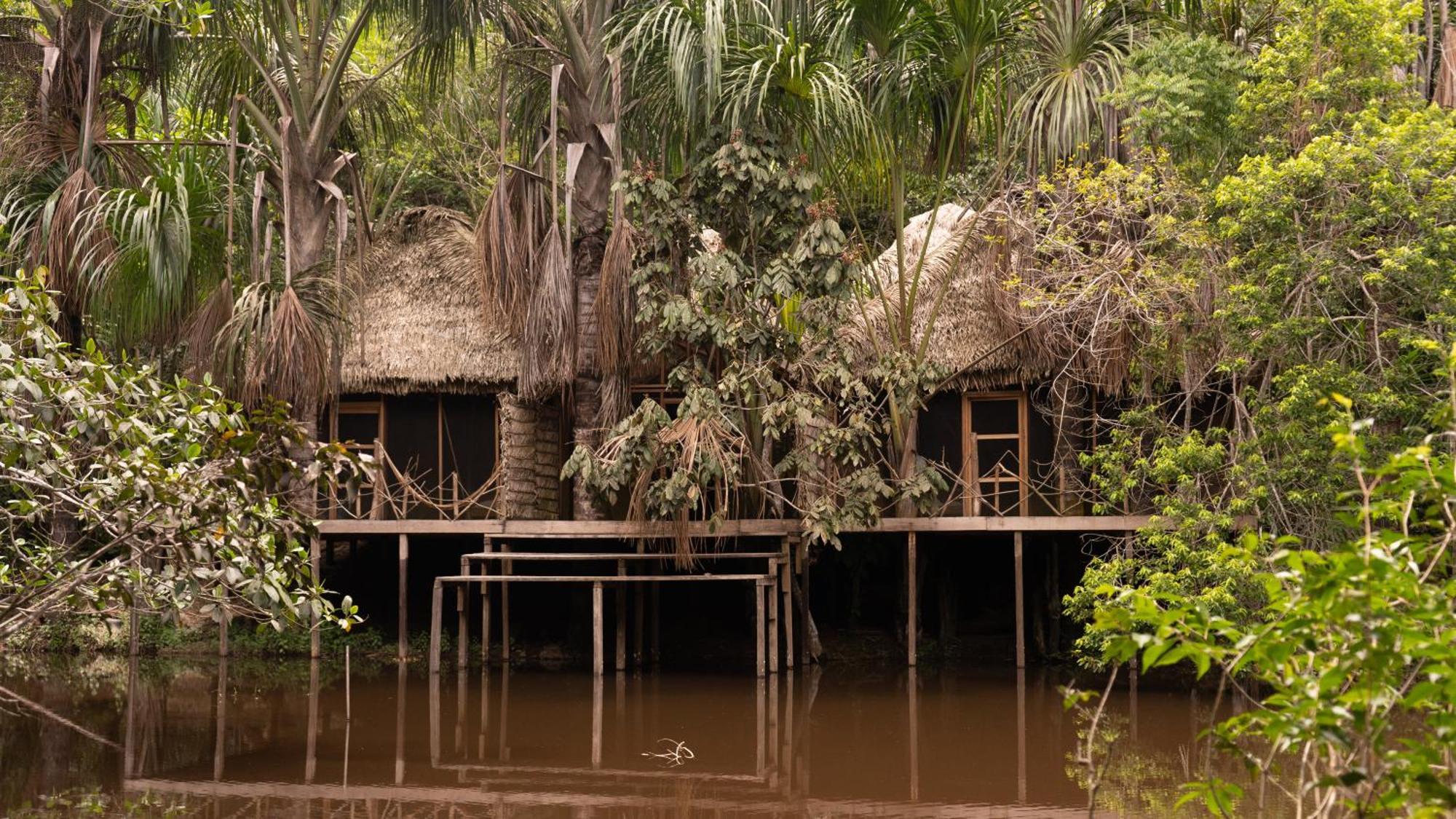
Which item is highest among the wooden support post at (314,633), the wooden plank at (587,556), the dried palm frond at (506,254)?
the dried palm frond at (506,254)

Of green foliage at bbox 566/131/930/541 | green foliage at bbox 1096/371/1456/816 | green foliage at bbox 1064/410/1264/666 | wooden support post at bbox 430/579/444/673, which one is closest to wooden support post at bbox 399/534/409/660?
wooden support post at bbox 430/579/444/673

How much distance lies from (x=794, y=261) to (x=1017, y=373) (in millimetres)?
2595

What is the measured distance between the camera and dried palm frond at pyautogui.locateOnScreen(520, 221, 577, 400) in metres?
12.3

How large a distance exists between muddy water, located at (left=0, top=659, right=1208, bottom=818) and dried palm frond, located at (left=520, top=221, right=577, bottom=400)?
243cm

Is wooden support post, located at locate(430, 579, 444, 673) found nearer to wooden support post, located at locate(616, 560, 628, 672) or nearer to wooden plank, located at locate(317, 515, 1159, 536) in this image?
wooden plank, located at locate(317, 515, 1159, 536)

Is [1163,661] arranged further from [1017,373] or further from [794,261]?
[1017,373]

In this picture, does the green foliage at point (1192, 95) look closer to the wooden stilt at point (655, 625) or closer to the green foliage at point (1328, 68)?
the green foliage at point (1328, 68)

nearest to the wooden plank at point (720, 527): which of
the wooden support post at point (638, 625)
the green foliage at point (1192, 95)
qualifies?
Result: the wooden support post at point (638, 625)

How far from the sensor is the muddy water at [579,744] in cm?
741

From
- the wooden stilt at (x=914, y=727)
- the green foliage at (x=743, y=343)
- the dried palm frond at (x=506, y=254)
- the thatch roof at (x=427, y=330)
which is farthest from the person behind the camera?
the thatch roof at (x=427, y=330)

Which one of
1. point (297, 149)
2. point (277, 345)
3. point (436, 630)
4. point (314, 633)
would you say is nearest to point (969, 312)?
point (436, 630)

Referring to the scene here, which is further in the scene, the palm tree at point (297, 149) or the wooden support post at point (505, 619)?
the wooden support post at point (505, 619)

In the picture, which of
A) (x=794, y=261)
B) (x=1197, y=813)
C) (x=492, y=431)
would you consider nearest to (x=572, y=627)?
(x=492, y=431)

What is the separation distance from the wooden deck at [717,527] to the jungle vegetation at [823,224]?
0.20 m
